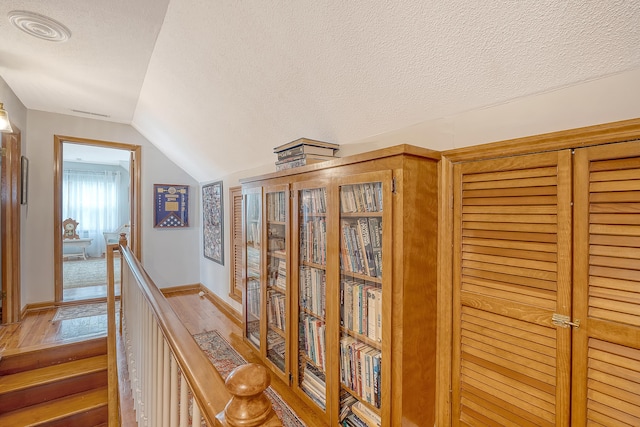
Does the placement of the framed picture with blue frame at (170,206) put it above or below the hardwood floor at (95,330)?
above

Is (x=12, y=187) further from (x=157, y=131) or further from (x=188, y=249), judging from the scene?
(x=188, y=249)

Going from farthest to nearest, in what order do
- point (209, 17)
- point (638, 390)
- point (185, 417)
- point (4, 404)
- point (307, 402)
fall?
point (4, 404), point (307, 402), point (209, 17), point (638, 390), point (185, 417)

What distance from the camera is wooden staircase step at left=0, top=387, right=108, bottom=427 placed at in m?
1.97

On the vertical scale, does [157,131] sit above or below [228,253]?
above

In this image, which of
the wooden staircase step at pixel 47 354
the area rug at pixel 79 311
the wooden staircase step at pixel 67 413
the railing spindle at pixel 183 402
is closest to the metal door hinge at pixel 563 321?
the railing spindle at pixel 183 402

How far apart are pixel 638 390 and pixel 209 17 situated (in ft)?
7.91

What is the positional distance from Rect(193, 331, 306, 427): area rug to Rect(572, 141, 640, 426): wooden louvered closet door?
4.90 feet

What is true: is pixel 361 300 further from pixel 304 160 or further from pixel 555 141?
pixel 555 141

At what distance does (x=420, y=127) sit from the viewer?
4.93 ft

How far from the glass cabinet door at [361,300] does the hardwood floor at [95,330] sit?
1.48 feet

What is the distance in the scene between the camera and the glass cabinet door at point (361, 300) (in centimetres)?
138

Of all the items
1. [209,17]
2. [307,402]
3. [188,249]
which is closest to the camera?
[209,17]

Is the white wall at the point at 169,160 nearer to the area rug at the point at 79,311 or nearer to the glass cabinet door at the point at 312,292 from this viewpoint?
the area rug at the point at 79,311

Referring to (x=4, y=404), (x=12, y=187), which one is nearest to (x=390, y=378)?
(x=4, y=404)
